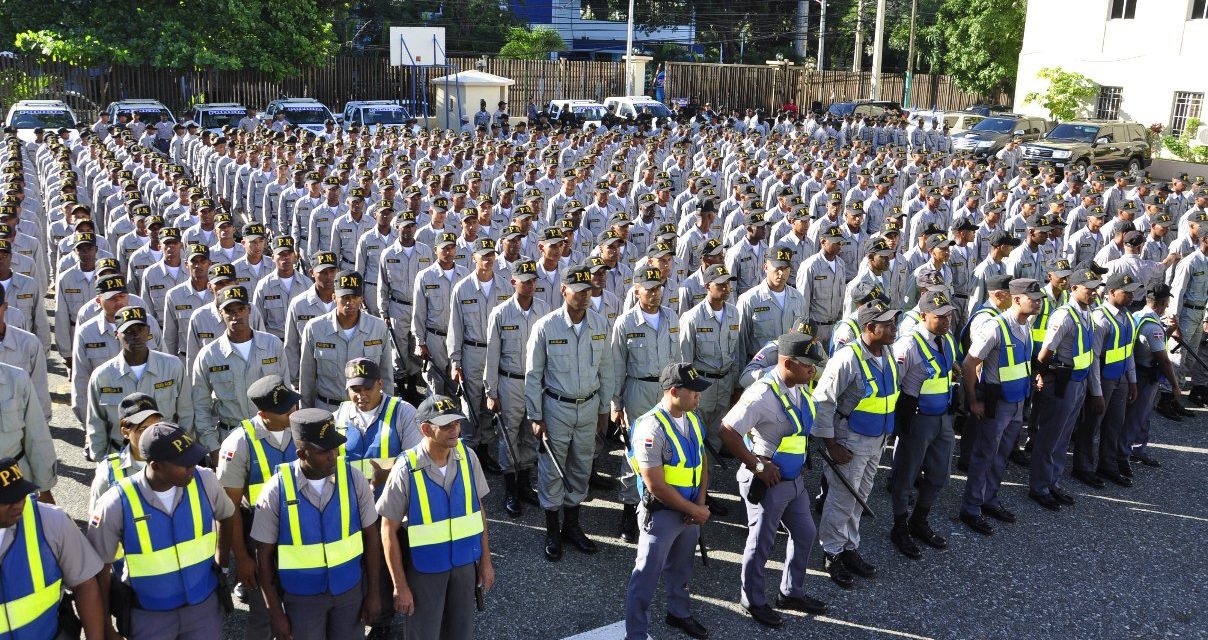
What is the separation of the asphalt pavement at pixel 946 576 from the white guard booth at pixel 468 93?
85.0 feet

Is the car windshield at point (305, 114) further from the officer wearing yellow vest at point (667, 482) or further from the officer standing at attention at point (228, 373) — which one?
the officer wearing yellow vest at point (667, 482)

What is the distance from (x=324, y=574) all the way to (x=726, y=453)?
422cm

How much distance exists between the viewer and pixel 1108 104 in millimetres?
33781

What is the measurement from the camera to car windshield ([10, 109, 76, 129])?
22.1 meters

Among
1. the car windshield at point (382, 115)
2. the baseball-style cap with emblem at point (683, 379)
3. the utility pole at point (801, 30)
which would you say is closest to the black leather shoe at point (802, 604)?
→ the baseball-style cap with emblem at point (683, 379)

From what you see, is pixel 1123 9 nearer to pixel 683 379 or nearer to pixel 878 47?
pixel 878 47

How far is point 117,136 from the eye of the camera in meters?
19.2

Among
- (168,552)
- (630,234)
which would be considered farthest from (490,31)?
(168,552)

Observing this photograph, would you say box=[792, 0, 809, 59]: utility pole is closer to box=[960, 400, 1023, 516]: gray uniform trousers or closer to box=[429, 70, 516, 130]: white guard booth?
box=[429, 70, 516, 130]: white guard booth

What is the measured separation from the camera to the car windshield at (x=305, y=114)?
83.9ft

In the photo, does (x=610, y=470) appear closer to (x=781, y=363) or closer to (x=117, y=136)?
(x=781, y=363)

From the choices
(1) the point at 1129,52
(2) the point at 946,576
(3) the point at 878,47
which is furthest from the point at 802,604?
(3) the point at 878,47

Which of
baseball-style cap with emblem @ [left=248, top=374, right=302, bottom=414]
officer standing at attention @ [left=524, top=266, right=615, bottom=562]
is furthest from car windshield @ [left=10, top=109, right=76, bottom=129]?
baseball-style cap with emblem @ [left=248, top=374, right=302, bottom=414]

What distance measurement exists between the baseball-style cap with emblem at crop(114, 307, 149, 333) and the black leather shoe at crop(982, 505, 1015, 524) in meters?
5.97
